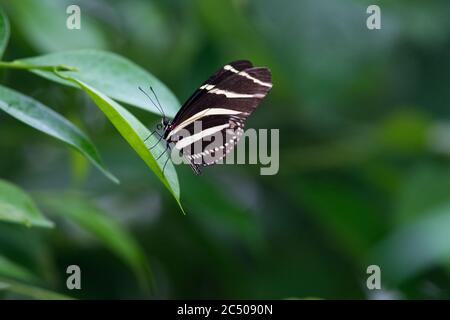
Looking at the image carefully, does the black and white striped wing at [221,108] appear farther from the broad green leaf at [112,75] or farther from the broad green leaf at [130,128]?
the broad green leaf at [130,128]

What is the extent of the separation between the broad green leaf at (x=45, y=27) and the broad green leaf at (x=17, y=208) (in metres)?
0.43

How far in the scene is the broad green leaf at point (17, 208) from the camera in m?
0.69

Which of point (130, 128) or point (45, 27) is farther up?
point (45, 27)

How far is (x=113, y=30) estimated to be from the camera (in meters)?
1.44

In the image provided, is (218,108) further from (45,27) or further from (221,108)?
(45,27)

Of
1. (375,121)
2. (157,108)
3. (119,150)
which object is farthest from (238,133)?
(375,121)

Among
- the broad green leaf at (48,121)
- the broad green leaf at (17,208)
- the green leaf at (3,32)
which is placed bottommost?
the broad green leaf at (17,208)

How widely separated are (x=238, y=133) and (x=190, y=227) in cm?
62

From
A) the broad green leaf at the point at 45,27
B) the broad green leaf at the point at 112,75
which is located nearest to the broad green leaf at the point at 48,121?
the broad green leaf at the point at 112,75

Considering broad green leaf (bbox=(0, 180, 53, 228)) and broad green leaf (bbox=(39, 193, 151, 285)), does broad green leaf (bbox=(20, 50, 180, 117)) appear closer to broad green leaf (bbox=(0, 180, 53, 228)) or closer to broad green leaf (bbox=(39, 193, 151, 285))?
broad green leaf (bbox=(0, 180, 53, 228))

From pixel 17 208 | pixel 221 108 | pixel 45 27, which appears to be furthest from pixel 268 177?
pixel 17 208

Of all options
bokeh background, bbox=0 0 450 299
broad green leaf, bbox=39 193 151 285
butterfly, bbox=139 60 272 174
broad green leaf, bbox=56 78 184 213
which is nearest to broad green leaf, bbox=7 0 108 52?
bokeh background, bbox=0 0 450 299

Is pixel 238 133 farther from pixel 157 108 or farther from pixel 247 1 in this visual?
pixel 247 1

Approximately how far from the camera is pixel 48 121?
671 millimetres
